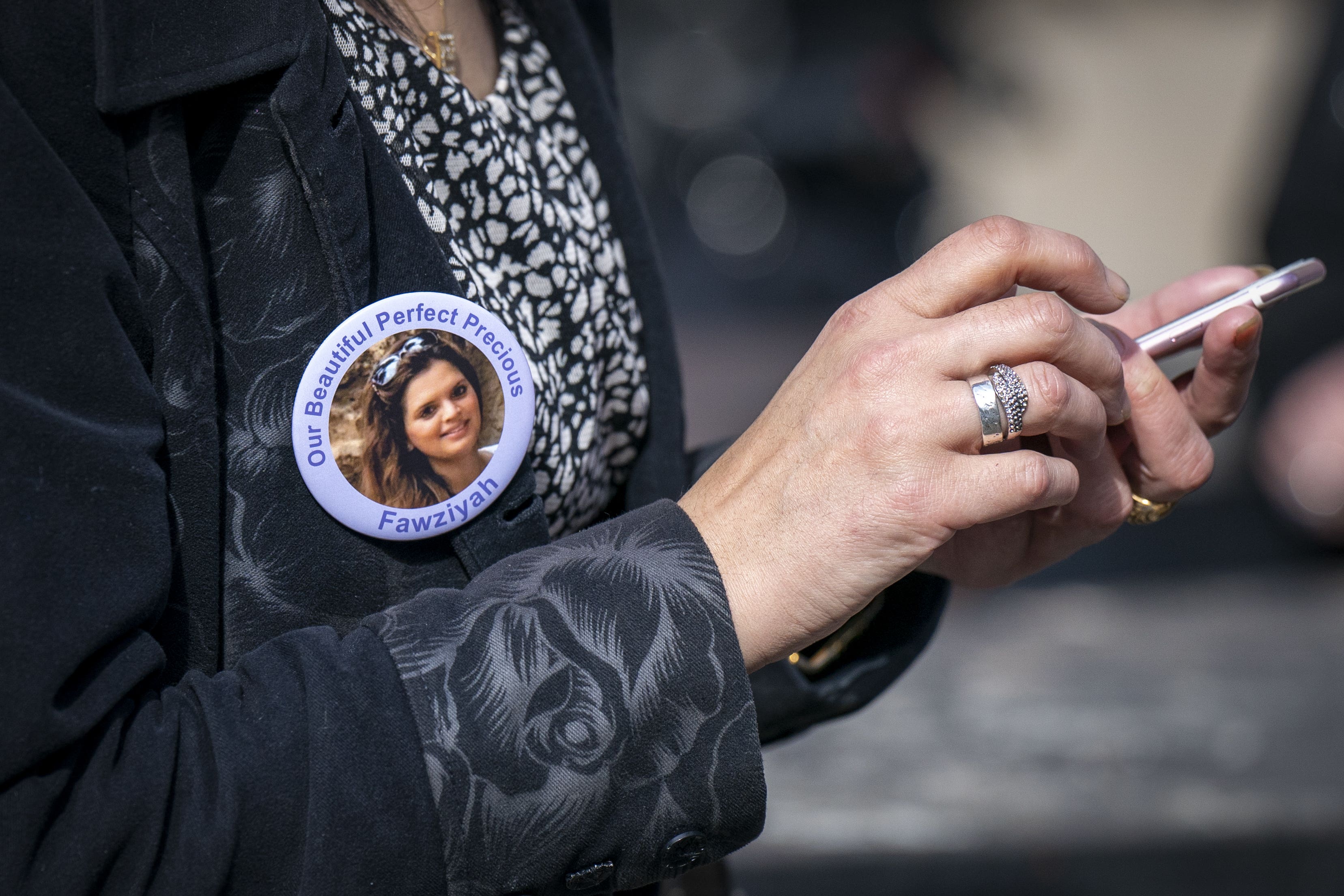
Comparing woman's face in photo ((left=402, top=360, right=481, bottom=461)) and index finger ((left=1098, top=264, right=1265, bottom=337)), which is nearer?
woman's face in photo ((left=402, top=360, right=481, bottom=461))

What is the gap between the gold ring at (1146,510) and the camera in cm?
108

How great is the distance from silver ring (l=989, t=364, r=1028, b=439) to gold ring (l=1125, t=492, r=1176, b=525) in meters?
0.32

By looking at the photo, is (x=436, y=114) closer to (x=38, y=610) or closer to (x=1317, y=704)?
(x=38, y=610)

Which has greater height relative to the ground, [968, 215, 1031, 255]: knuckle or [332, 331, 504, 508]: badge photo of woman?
[968, 215, 1031, 255]: knuckle

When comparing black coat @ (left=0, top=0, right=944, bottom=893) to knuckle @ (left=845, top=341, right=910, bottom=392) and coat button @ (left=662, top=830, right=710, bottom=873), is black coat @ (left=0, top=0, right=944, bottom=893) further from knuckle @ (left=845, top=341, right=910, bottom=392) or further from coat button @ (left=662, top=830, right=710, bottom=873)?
knuckle @ (left=845, top=341, right=910, bottom=392)

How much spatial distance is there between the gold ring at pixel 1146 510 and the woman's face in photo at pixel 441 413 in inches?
24.1

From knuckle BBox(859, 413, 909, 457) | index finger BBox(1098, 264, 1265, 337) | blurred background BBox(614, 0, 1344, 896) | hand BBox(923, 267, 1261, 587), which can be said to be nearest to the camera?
knuckle BBox(859, 413, 909, 457)

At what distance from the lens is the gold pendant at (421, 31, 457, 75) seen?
1.03 meters

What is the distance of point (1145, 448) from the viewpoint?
1.03m

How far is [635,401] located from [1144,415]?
0.50 metres

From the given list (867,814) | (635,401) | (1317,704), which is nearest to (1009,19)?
(1317,704)

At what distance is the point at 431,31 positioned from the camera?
105cm

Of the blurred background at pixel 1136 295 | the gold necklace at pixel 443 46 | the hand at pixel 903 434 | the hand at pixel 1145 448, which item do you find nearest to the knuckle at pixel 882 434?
the hand at pixel 903 434

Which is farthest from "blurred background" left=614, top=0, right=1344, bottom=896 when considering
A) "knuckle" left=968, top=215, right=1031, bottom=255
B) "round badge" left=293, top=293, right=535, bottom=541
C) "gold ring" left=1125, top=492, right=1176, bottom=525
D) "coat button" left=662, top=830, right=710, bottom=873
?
"knuckle" left=968, top=215, right=1031, bottom=255
